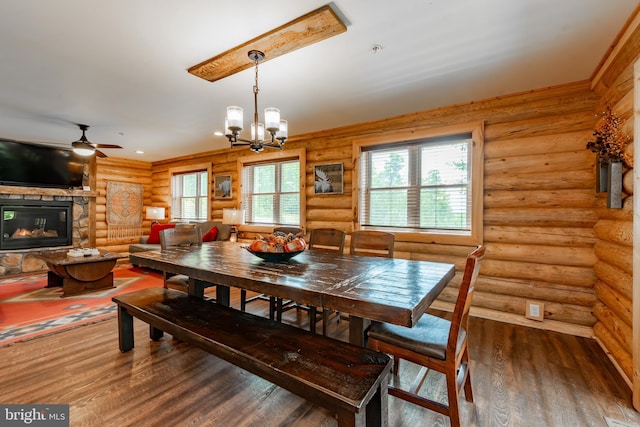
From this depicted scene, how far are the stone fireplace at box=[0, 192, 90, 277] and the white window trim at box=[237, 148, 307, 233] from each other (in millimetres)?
3524

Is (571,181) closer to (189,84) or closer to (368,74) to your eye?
(368,74)

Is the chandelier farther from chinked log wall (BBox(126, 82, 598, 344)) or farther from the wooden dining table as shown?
chinked log wall (BBox(126, 82, 598, 344))

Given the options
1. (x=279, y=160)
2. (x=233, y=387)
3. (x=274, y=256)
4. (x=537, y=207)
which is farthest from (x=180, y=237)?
(x=537, y=207)

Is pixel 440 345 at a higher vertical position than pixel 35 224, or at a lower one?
lower

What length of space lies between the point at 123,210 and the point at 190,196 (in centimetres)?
175

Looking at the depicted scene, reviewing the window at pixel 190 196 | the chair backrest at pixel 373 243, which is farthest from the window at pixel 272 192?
the chair backrest at pixel 373 243

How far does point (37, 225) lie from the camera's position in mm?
5613

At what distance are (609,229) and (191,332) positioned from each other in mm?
3371

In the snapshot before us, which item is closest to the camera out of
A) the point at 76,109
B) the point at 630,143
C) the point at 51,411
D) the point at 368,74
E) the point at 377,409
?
the point at 377,409

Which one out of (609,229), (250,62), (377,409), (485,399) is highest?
(250,62)

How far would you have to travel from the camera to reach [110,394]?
187 centimetres

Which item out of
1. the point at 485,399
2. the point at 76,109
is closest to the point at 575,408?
the point at 485,399

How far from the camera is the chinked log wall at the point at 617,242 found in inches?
80.9

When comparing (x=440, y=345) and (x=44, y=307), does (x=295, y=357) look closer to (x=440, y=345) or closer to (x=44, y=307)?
(x=440, y=345)
